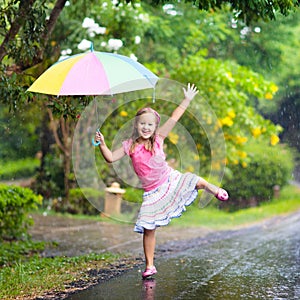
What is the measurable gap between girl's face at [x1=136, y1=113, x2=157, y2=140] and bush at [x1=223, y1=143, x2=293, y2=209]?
39.9 ft

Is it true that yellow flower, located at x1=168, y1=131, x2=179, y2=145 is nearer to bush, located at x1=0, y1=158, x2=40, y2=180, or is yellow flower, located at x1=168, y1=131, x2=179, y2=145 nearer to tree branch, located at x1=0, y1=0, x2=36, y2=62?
tree branch, located at x1=0, y1=0, x2=36, y2=62

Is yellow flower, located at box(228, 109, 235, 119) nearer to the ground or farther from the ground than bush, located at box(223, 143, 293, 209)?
farther from the ground

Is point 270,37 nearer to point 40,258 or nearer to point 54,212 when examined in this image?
point 54,212

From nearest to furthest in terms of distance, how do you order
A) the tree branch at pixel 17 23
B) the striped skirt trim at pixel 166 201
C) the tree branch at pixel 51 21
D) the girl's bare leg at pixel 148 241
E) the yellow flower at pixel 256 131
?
the striped skirt trim at pixel 166 201 < the girl's bare leg at pixel 148 241 < the tree branch at pixel 17 23 < the tree branch at pixel 51 21 < the yellow flower at pixel 256 131

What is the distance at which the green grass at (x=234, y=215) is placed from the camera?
14.1 m

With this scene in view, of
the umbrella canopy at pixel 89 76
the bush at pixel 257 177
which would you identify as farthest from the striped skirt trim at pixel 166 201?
the bush at pixel 257 177

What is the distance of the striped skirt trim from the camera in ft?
20.4

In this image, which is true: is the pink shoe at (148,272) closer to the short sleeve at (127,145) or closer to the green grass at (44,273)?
the green grass at (44,273)

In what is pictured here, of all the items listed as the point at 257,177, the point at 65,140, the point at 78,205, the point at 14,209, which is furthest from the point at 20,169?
the point at 14,209

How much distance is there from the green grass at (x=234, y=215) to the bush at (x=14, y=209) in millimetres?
4690

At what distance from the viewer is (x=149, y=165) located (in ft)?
20.5

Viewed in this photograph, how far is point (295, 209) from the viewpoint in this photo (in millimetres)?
17875

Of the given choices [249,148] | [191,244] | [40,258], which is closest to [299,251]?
[191,244]

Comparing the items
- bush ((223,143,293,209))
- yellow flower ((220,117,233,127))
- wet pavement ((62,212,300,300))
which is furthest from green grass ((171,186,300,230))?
wet pavement ((62,212,300,300))
